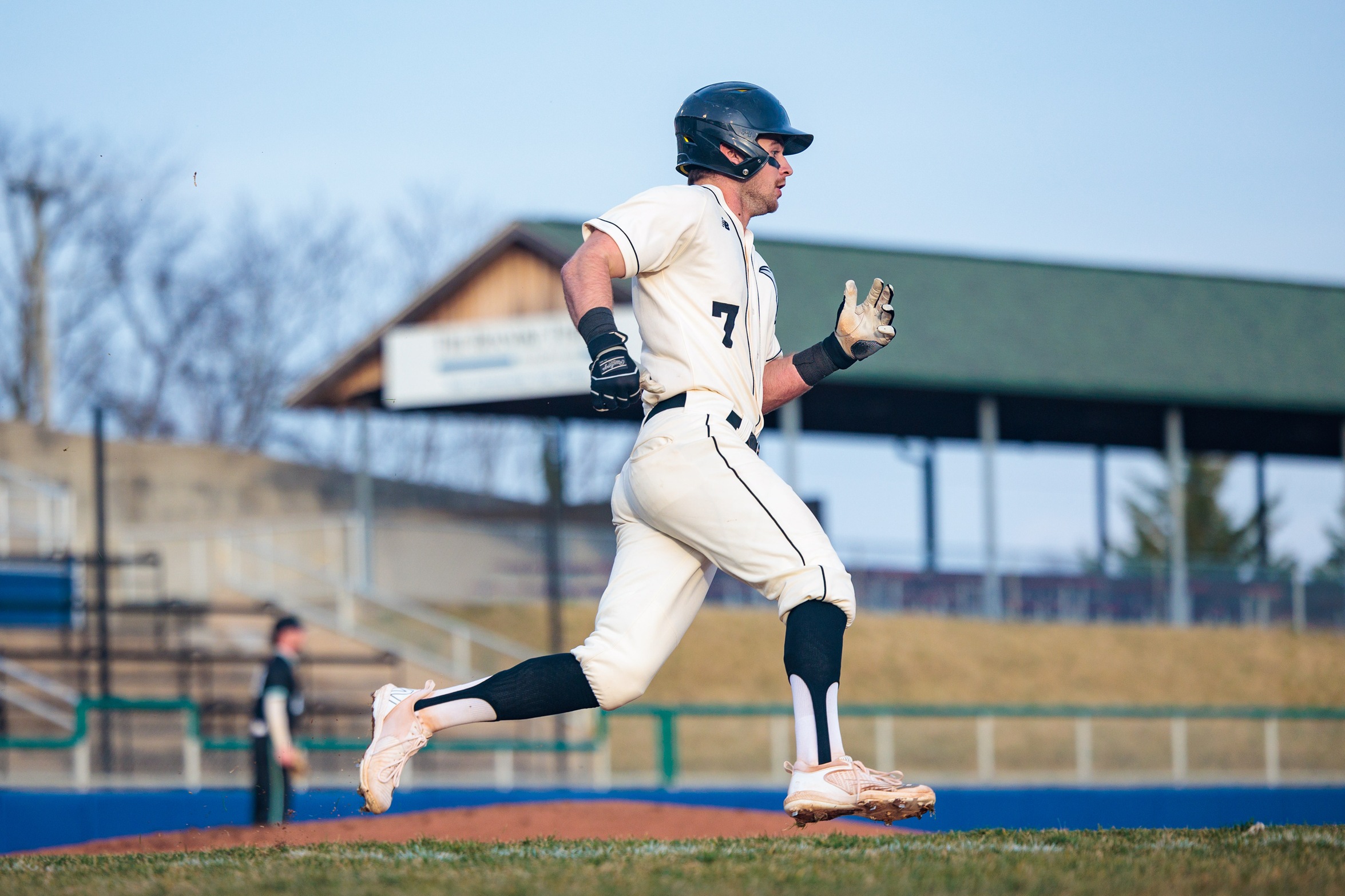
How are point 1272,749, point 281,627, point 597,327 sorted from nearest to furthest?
point 597,327
point 281,627
point 1272,749

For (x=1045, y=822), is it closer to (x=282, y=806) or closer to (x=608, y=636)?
(x=282, y=806)

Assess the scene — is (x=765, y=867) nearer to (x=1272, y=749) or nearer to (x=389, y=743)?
(x=389, y=743)

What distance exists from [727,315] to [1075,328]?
24.4 metres

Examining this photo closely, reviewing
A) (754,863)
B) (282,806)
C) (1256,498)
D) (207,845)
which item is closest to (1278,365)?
(1256,498)

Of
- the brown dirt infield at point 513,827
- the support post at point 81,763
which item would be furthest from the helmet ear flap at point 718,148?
the support post at point 81,763

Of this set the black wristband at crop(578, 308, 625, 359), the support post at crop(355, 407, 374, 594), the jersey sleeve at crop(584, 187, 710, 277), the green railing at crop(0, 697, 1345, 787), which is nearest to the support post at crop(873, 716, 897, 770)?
the green railing at crop(0, 697, 1345, 787)

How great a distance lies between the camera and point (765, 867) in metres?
4.14

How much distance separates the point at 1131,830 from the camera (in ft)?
17.3

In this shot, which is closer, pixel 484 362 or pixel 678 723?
pixel 678 723

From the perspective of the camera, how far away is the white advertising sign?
25.1 m

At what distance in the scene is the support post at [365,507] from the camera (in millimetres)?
23000

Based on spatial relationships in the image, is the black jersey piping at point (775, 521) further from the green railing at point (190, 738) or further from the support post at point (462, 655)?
the support post at point (462, 655)

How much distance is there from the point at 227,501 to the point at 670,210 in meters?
24.0

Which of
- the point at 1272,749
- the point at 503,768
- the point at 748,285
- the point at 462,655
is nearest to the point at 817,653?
the point at 748,285
